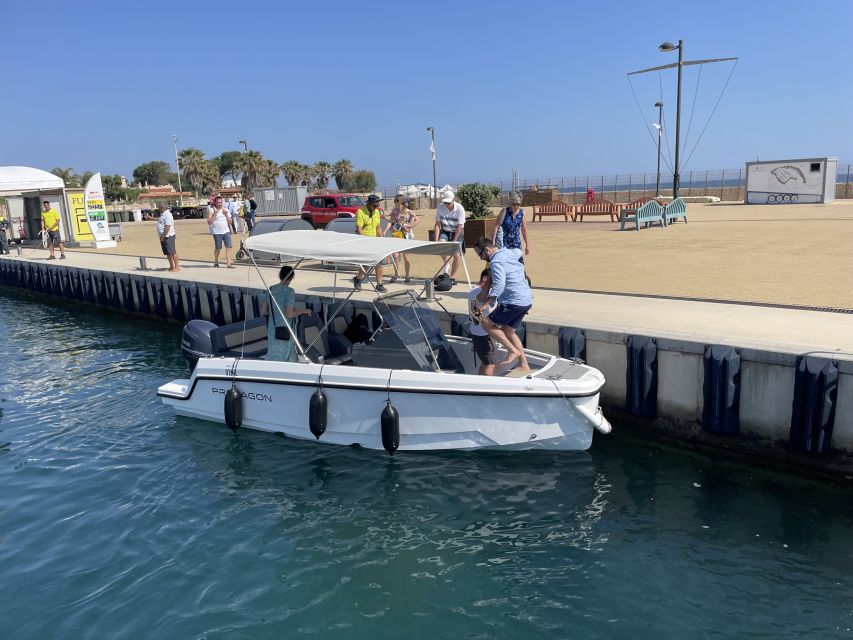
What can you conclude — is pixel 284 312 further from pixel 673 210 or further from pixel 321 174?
pixel 321 174

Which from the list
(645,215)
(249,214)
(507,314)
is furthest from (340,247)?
(249,214)

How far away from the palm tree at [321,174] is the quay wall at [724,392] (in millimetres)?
73354

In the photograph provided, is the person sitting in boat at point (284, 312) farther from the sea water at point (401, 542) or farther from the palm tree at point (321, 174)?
the palm tree at point (321, 174)

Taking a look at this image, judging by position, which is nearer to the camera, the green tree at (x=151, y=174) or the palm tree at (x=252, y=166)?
the palm tree at (x=252, y=166)

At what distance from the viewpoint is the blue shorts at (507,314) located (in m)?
6.98

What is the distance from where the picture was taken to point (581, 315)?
9109mm

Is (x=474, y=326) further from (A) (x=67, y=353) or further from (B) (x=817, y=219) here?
(B) (x=817, y=219)

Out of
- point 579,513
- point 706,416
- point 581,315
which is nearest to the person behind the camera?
point 579,513

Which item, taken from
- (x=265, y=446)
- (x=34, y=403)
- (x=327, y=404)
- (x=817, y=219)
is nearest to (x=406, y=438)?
(x=327, y=404)

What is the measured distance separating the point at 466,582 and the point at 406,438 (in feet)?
6.64

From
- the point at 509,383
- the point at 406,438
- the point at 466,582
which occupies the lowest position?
the point at 466,582

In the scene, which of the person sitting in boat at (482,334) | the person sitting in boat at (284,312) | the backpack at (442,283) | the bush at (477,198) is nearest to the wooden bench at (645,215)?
the bush at (477,198)

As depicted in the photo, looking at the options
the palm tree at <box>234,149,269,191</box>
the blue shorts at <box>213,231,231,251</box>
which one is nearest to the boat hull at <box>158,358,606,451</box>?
the blue shorts at <box>213,231,231,251</box>

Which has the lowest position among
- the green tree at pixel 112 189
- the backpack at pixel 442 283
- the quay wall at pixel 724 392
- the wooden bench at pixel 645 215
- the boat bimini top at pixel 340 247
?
the quay wall at pixel 724 392
